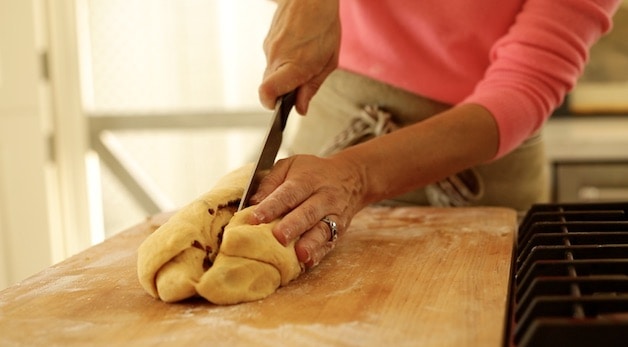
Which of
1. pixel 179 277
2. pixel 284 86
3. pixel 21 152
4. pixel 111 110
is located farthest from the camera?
pixel 111 110

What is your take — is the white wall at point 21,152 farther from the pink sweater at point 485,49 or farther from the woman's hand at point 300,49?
the woman's hand at point 300,49

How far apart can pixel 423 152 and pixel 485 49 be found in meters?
0.30

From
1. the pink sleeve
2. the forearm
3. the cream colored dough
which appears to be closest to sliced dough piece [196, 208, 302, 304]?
the cream colored dough

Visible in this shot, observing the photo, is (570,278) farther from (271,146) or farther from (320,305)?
Answer: (271,146)

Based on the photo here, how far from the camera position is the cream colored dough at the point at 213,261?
0.77 metres

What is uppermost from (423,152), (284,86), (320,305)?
(284,86)

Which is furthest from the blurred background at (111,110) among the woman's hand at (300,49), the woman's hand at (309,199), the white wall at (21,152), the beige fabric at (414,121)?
the woman's hand at (309,199)

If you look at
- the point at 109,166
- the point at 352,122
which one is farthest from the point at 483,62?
the point at 109,166

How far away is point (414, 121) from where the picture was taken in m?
1.30

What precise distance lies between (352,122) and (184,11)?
154 cm

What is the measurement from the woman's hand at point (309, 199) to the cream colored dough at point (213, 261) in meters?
0.02

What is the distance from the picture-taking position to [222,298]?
2.51ft

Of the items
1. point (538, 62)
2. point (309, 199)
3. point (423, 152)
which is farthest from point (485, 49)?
point (309, 199)

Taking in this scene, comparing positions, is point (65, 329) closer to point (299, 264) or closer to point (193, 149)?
point (299, 264)
